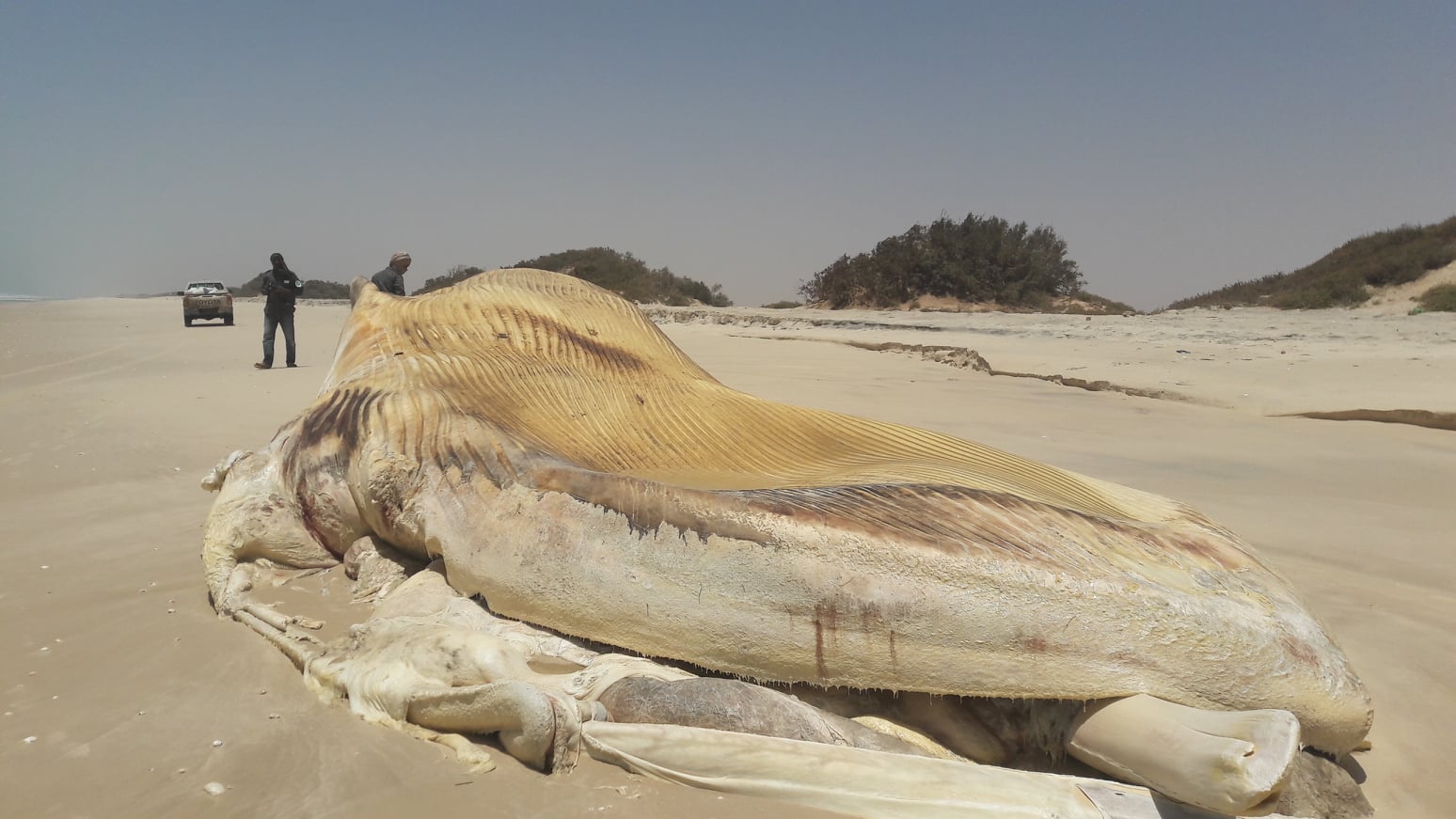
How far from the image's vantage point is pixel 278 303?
10641mm

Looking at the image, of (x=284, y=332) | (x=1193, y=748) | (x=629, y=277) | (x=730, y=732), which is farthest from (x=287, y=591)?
(x=629, y=277)

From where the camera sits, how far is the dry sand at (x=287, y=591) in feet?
5.95

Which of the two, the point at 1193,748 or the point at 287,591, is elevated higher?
the point at 1193,748

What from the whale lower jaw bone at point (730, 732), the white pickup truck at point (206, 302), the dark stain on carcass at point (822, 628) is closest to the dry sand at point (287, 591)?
the whale lower jaw bone at point (730, 732)

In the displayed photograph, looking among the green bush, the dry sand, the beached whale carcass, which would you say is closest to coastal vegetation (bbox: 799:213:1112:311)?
the green bush

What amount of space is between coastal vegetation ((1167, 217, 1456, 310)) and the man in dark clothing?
56.6 ft

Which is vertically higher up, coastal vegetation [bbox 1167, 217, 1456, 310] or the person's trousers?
coastal vegetation [bbox 1167, 217, 1456, 310]

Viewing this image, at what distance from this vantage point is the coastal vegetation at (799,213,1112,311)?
24828 millimetres

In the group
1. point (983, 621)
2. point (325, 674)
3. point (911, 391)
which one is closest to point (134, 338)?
point (911, 391)

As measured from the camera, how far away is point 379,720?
6.81 feet

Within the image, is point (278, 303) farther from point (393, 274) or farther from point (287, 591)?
point (287, 591)

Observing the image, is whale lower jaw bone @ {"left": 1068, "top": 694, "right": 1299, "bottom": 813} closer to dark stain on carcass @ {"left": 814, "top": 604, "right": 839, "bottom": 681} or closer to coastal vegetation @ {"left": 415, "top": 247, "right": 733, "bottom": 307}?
dark stain on carcass @ {"left": 814, "top": 604, "right": 839, "bottom": 681}

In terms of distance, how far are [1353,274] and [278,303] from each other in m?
21.1

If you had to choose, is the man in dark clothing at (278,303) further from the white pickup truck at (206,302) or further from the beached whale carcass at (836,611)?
the white pickup truck at (206,302)
